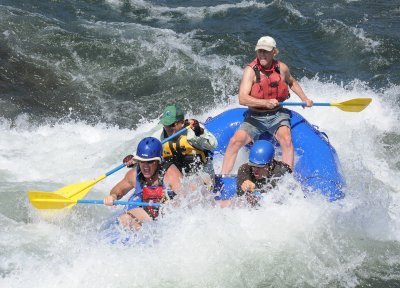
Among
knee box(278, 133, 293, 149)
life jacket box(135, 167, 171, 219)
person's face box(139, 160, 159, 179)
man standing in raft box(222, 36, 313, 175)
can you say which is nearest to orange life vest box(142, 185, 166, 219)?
life jacket box(135, 167, 171, 219)

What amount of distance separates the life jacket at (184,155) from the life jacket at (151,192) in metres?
0.41

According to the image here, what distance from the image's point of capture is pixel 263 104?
22.7 ft

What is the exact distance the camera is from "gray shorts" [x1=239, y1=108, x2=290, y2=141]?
7.20 m

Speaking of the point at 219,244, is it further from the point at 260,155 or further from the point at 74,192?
the point at 74,192

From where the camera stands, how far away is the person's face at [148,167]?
5.62m

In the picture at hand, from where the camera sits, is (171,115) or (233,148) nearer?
(171,115)

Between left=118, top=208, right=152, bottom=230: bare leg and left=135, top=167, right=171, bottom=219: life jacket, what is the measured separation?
0.05 meters

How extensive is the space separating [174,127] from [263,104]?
1199 mm

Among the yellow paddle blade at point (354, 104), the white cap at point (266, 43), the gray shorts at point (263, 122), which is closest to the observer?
the white cap at point (266, 43)

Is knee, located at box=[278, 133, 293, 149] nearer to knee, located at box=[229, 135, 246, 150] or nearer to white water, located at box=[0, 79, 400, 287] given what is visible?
knee, located at box=[229, 135, 246, 150]

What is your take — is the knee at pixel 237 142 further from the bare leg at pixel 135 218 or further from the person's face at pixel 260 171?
the bare leg at pixel 135 218

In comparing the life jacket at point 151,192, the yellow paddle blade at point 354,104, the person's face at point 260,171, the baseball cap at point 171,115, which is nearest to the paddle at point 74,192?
the baseball cap at point 171,115

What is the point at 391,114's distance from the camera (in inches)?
392

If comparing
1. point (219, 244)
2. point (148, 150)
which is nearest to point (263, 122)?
point (219, 244)
